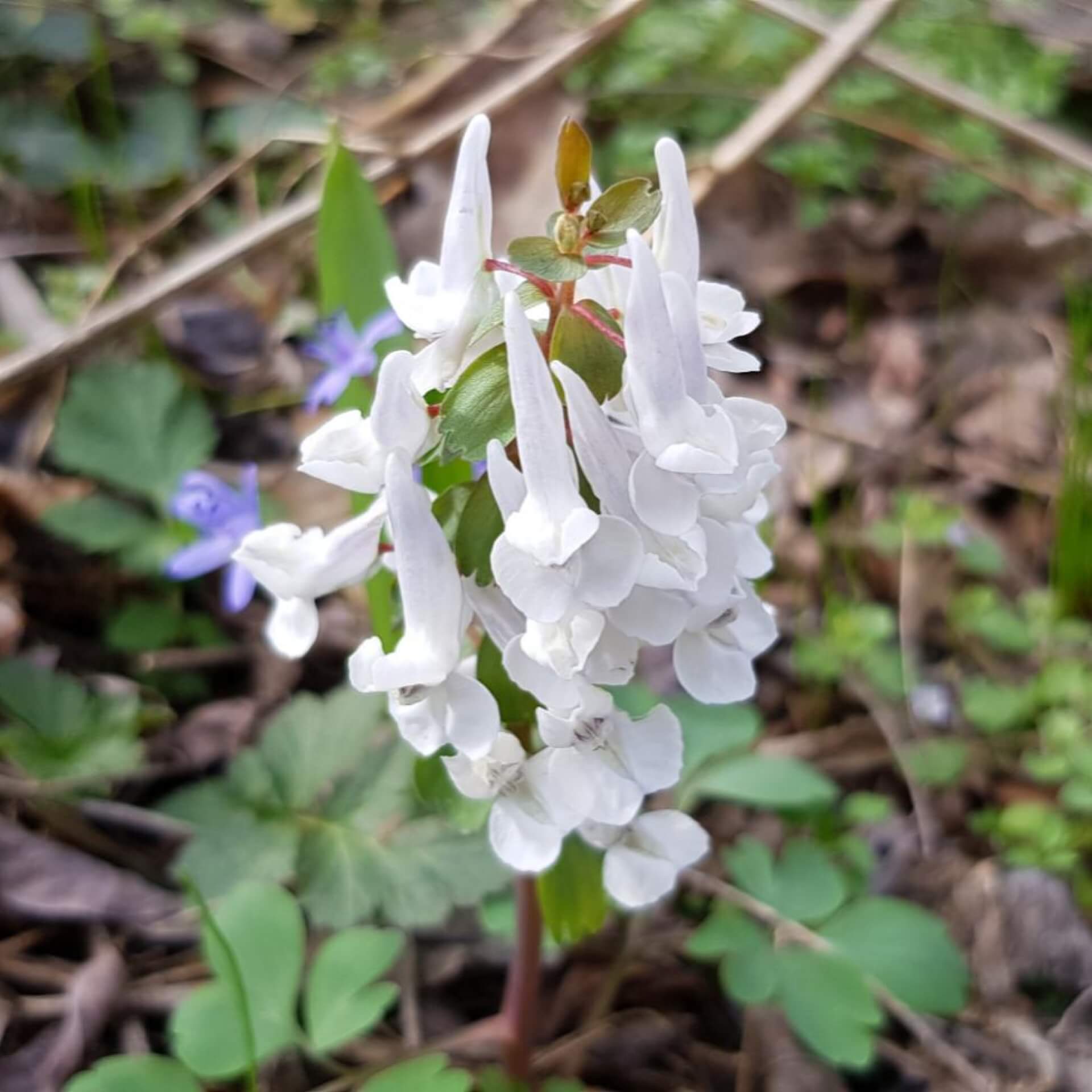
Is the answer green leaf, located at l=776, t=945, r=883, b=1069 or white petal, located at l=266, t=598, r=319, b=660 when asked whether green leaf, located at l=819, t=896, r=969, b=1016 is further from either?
white petal, located at l=266, t=598, r=319, b=660

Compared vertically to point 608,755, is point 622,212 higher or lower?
higher

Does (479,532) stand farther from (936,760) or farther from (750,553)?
(936,760)

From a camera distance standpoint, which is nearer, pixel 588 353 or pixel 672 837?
pixel 588 353

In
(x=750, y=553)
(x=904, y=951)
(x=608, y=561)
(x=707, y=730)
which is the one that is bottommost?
(x=904, y=951)

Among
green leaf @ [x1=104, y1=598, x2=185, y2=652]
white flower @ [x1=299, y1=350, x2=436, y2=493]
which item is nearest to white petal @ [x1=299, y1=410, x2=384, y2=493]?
white flower @ [x1=299, y1=350, x2=436, y2=493]

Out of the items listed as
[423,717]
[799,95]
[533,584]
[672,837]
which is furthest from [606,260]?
[799,95]

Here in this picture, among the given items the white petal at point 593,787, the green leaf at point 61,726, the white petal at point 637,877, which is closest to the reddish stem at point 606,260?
the white petal at point 593,787

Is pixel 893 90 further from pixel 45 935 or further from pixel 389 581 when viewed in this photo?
pixel 45 935
